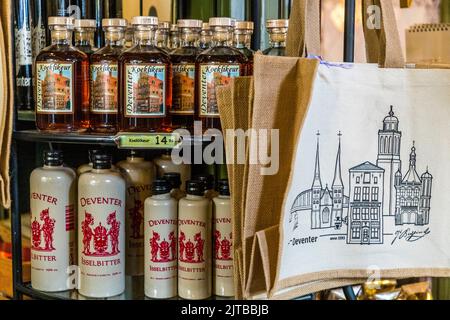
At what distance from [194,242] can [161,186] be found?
0.14 metres

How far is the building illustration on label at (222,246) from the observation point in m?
1.47

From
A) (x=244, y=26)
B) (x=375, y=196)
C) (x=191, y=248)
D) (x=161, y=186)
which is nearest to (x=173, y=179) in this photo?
(x=161, y=186)

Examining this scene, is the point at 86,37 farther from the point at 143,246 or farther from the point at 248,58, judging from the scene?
the point at 143,246

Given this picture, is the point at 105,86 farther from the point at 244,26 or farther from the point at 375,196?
the point at 375,196

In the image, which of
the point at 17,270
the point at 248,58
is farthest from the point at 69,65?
the point at 17,270

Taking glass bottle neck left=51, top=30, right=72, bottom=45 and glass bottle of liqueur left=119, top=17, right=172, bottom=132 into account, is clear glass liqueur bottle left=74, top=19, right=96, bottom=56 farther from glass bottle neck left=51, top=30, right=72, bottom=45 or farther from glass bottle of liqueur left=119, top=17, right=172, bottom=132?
glass bottle of liqueur left=119, top=17, right=172, bottom=132

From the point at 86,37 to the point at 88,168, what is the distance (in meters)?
0.31

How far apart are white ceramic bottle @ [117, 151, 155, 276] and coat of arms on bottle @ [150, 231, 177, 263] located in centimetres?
13

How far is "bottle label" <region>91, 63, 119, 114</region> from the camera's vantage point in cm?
145

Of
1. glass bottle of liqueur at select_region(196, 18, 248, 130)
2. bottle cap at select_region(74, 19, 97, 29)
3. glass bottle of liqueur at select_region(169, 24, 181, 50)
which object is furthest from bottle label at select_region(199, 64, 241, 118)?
bottle cap at select_region(74, 19, 97, 29)

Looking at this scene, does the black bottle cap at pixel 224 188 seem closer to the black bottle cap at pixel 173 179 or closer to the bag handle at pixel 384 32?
the black bottle cap at pixel 173 179

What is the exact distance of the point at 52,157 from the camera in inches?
59.0

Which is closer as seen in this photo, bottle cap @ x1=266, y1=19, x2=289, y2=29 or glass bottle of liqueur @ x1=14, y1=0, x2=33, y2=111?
bottle cap @ x1=266, y1=19, x2=289, y2=29
